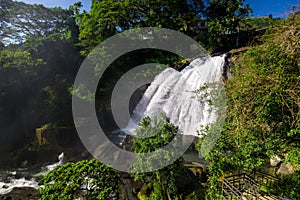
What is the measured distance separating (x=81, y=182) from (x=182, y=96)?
6778 mm

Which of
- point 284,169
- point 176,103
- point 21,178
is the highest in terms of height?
point 176,103

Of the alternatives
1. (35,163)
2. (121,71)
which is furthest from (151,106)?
(35,163)

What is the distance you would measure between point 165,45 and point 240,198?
12.2 m

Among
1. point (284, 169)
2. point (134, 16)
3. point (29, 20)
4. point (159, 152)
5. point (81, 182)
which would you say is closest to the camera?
point (81, 182)

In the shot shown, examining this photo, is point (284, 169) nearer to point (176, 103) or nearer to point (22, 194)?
point (176, 103)

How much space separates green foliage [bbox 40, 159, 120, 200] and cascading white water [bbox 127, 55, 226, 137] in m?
4.84

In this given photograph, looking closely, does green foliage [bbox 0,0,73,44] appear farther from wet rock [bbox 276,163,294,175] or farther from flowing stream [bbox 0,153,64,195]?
wet rock [bbox 276,163,294,175]

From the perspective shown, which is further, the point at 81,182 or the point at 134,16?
the point at 134,16

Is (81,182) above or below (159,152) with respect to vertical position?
below

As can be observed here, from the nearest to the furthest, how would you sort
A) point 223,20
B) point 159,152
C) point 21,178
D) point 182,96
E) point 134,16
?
point 159,152
point 21,178
point 182,96
point 223,20
point 134,16

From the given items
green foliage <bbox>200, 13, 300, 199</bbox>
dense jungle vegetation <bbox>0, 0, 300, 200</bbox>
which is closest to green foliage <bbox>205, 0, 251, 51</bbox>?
dense jungle vegetation <bbox>0, 0, 300, 200</bbox>

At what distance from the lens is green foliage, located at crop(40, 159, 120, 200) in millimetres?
3867

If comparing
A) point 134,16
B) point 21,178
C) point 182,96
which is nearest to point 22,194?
point 21,178

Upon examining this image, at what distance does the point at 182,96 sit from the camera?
32.5ft
